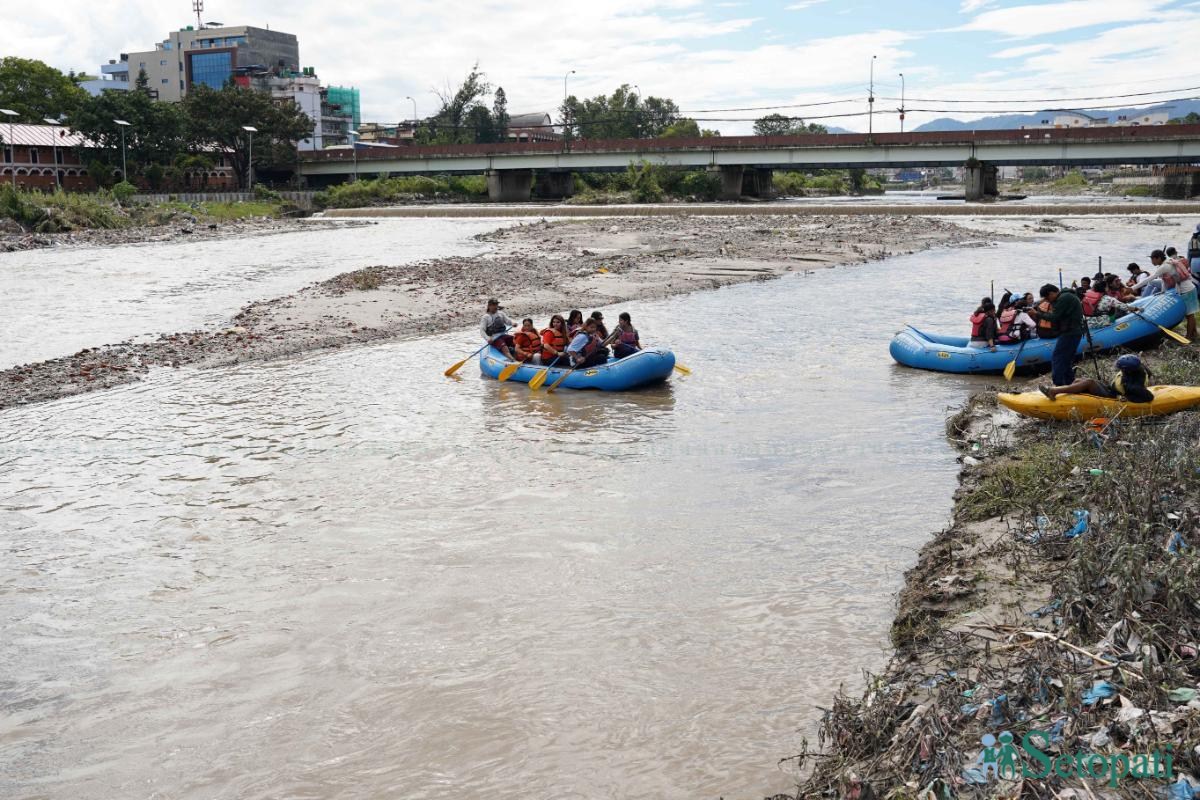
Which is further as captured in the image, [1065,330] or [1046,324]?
[1046,324]

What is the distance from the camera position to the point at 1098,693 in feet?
15.9

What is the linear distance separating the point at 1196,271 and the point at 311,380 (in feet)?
49.5

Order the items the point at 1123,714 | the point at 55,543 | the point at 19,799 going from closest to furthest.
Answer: the point at 1123,714 < the point at 19,799 < the point at 55,543

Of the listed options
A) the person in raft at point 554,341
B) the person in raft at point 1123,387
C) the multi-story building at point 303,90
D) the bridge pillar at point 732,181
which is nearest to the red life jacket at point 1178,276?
the person in raft at point 1123,387

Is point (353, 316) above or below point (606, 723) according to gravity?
above

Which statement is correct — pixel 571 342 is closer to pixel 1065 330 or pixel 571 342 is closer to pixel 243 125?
pixel 1065 330

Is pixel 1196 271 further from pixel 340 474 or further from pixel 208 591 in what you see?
pixel 208 591

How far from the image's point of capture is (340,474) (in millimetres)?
11484

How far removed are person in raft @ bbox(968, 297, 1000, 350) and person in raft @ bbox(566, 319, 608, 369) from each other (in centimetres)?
588

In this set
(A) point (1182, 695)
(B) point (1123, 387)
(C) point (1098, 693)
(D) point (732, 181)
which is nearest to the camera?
(A) point (1182, 695)

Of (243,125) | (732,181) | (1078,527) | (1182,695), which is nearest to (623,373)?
(1078,527)

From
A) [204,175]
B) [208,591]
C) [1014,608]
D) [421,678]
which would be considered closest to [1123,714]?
[1014,608]

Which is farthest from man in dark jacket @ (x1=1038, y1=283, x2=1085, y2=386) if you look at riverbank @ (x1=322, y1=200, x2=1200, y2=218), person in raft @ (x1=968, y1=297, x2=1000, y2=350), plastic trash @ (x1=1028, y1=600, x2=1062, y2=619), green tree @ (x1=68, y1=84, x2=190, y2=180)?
green tree @ (x1=68, y1=84, x2=190, y2=180)

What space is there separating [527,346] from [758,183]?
6166 cm
